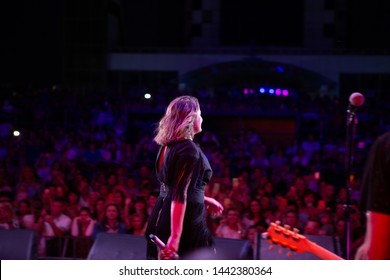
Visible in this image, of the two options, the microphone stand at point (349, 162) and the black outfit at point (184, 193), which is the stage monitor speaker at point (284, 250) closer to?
the microphone stand at point (349, 162)

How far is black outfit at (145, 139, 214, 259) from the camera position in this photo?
128 inches

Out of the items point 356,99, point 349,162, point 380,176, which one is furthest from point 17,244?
point 380,176

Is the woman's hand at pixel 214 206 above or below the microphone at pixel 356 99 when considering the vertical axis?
below

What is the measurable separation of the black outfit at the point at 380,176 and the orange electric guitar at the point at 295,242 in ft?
3.23

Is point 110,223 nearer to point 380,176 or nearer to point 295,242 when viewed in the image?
point 295,242

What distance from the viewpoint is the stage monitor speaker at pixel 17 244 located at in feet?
14.4

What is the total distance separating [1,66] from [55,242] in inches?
479

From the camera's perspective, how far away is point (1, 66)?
1691cm

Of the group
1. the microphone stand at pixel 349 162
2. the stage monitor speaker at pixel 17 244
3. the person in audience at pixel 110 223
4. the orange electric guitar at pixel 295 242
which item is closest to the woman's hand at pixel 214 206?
the orange electric guitar at pixel 295 242

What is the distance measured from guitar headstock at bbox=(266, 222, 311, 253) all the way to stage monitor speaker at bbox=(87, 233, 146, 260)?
1.64 metres

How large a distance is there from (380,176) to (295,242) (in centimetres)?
106

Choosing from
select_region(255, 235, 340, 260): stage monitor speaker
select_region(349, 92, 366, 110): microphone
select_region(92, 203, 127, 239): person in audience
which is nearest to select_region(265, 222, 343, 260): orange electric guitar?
select_region(349, 92, 366, 110): microphone

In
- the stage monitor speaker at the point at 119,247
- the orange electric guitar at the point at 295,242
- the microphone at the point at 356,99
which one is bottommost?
the stage monitor speaker at the point at 119,247
